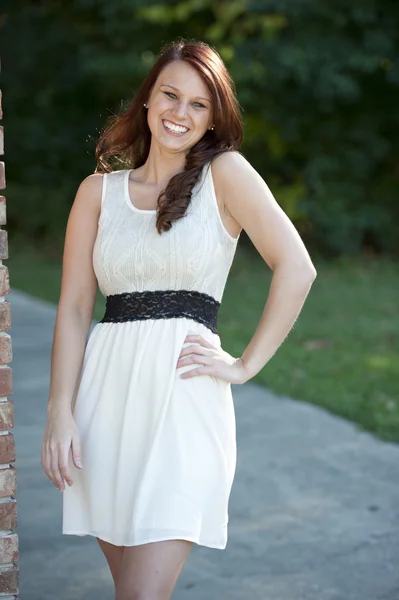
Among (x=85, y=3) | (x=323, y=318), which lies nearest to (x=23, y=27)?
(x=85, y=3)

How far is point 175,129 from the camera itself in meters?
2.82

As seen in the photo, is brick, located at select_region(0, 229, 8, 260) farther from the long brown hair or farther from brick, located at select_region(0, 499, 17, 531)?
brick, located at select_region(0, 499, 17, 531)

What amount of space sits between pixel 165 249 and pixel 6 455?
66 cm

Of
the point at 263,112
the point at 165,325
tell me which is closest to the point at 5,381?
the point at 165,325

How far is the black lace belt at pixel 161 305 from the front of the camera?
2752 millimetres

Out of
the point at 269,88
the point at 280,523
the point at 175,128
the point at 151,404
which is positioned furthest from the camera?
the point at 269,88

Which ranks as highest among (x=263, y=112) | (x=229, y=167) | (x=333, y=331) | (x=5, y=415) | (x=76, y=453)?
(x=263, y=112)

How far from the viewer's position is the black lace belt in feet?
9.03

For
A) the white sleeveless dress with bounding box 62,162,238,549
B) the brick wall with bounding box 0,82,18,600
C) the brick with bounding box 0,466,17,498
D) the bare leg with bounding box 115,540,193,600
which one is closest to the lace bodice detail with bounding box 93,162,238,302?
the white sleeveless dress with bounding box 62,162,238,549

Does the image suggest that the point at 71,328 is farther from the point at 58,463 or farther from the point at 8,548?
the point at 8,548

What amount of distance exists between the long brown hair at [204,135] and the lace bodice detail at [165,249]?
0.03 metres

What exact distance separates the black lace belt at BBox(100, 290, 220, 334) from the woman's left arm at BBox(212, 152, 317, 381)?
0.17m

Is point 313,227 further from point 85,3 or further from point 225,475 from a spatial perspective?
A: point 225,475

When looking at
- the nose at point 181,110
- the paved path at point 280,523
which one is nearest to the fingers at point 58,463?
the nose at point 181,110
